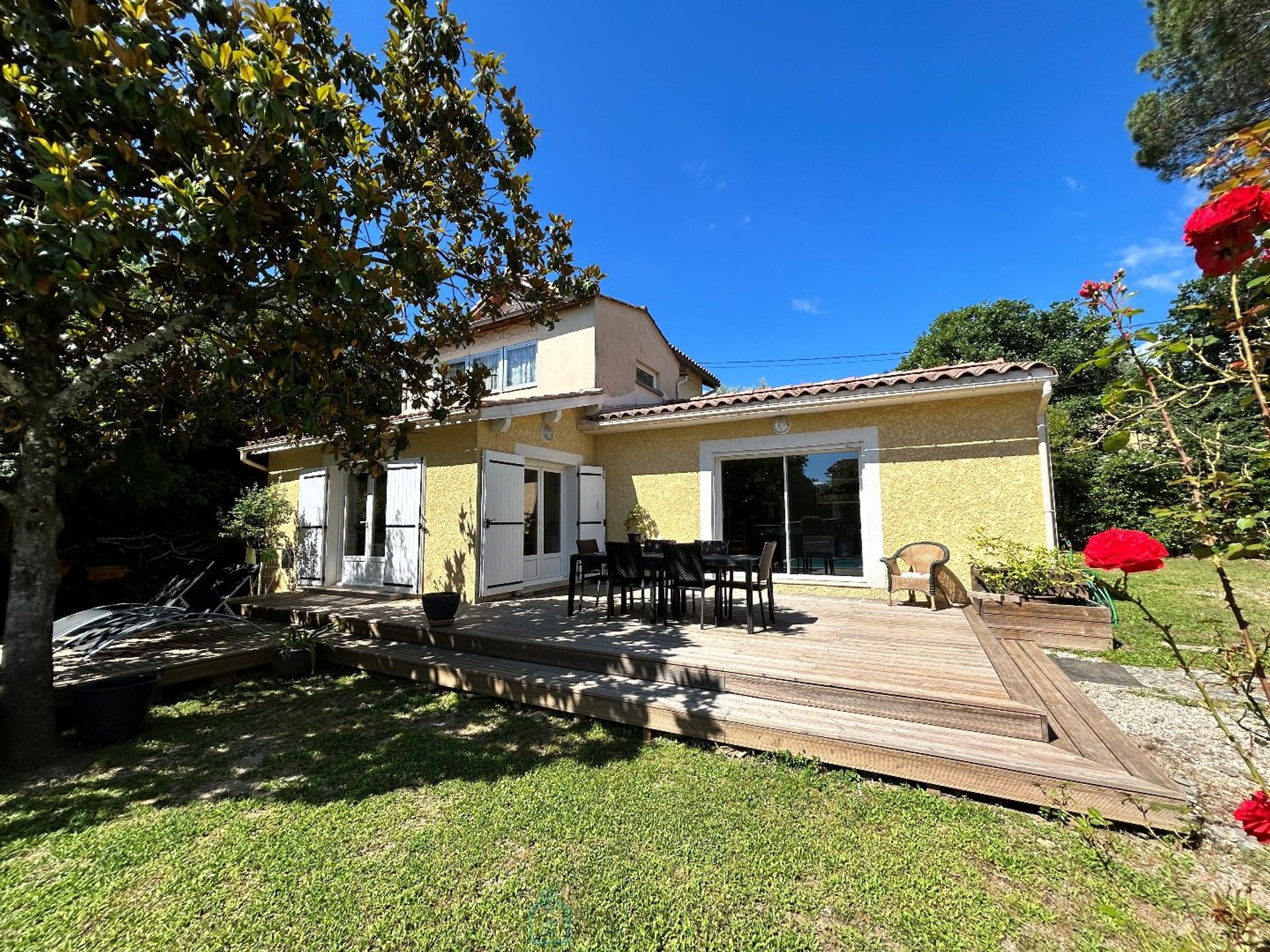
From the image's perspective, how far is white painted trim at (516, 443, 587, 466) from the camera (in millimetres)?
8109

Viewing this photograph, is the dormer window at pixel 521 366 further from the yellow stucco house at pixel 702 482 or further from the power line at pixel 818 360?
the power line at pixel 818 360

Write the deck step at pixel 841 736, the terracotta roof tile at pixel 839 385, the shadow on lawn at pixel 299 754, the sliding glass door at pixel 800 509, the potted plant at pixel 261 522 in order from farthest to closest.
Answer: the potted plant at pixel 261 522 < the sliding glass door at pixel 800 509 < the terracotta roof tile at pixel 839 385 < the shadow on lawn at pixel 299 754 < the deck step at pixel 841 736

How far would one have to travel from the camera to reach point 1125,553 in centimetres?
129

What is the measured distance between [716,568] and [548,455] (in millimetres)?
4034

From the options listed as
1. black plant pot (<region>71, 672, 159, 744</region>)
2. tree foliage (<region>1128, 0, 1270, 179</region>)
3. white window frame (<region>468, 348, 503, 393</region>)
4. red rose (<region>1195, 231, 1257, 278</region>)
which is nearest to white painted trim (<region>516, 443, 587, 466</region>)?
white window frame (<region>468, 348, 503, 393</region>)

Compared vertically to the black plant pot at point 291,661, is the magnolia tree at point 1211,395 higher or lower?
higher

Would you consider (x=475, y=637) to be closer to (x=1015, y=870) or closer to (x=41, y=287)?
(x=41, y=287)

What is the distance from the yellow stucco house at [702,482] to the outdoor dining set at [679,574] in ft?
5.61

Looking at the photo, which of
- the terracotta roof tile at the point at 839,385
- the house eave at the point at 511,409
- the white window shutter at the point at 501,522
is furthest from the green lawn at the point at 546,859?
the terracotta roof tile at the point at 839,385

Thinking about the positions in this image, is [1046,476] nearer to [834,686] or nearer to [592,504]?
[834,686]

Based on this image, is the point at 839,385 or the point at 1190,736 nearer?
the point at 1190,736

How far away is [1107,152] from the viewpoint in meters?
9.19

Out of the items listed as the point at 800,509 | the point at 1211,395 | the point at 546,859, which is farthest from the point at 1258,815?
the point at 800,509

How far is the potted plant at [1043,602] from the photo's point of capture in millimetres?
5391
